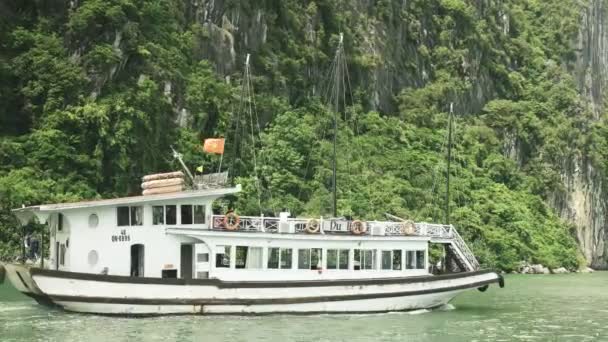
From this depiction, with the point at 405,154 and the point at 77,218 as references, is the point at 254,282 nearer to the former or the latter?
the point at 77,218

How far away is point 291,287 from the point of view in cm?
3131

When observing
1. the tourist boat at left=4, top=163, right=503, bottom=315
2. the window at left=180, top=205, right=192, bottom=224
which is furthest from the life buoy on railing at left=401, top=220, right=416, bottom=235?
the window at left=180, top=205, right=192, bottom=224

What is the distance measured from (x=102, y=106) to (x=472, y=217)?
3072 cm

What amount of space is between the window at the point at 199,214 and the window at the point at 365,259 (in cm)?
556

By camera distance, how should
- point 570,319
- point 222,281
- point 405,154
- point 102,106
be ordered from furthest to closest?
point 405,154, point 102,106, point 570,319, point 222,281

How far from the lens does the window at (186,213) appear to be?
31625 mm

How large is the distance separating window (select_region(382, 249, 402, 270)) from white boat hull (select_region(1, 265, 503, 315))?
3.67 ft

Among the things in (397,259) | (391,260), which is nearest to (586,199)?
(397,259)

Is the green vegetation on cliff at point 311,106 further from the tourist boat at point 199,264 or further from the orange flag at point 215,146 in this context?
the tourist boat at point 199,264

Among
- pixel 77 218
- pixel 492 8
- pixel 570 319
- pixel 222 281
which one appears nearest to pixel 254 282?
pixel 222 281

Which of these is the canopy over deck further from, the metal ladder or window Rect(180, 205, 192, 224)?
the metal ladder

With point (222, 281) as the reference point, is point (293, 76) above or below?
above

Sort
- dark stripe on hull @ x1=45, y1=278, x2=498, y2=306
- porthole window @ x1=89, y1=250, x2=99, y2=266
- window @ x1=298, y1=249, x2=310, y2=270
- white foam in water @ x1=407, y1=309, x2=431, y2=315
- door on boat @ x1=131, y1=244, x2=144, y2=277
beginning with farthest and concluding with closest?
1. white foam in water @ x1=407, y1=309, x2=431, y2=315
2. window @ x1=298, y1=249, x2=310, y2=270
3. door on boat @ x1=131, y1=244, x2=144, y2=277
4. porthole window @ x1=89, y1=250, x2=99, y2=266
5. dark stripe on hull @ x1=45, y1=278, x2=498, y2=306

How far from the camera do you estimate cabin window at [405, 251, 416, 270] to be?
34866 millimetres
